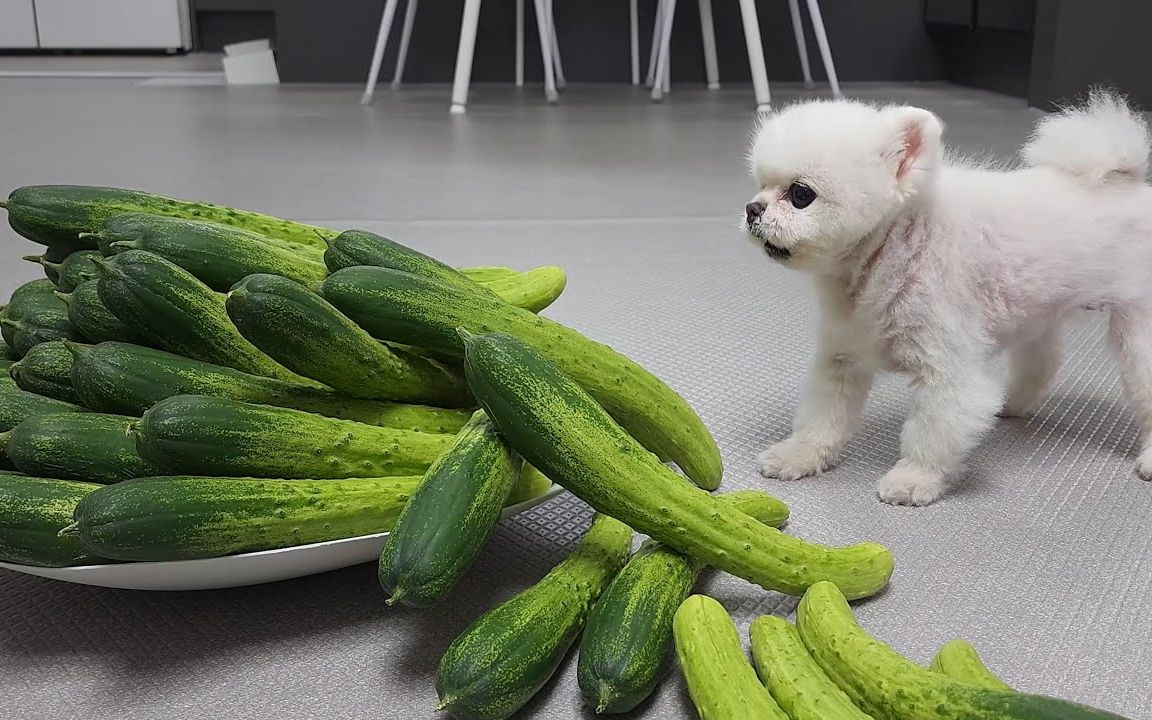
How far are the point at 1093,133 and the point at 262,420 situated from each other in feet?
3.15

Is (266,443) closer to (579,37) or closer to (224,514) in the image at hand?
(224,514)

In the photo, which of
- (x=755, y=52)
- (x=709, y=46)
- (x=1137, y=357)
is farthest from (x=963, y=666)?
(x=709, y=46)

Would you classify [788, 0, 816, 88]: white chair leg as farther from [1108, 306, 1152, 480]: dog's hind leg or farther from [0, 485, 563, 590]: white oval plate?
[0, 485, 563, 590]: white oval plate

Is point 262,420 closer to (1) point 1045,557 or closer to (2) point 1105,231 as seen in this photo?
(1) point 1045,557

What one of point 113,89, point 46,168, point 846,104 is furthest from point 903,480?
point 113,89

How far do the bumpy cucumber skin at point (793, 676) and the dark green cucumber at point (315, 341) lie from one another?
0.39 metres

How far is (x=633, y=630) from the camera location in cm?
74

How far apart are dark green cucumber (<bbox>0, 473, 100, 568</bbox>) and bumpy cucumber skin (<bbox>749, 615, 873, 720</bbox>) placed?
1.67 feet

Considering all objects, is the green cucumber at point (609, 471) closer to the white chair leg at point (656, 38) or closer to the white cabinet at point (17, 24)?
the white chair leg at point (656, 38)

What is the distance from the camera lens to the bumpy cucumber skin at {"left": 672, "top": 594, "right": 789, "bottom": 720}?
0.67 m

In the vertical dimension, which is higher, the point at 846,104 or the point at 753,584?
the point at 846,104

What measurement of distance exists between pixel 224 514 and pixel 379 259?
311 mm

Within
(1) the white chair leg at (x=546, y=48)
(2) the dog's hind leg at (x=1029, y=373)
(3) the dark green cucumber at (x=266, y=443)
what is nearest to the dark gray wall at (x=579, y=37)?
(1) the white chair leg at (x=546, y=48)

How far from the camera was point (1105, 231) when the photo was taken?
114 cm
